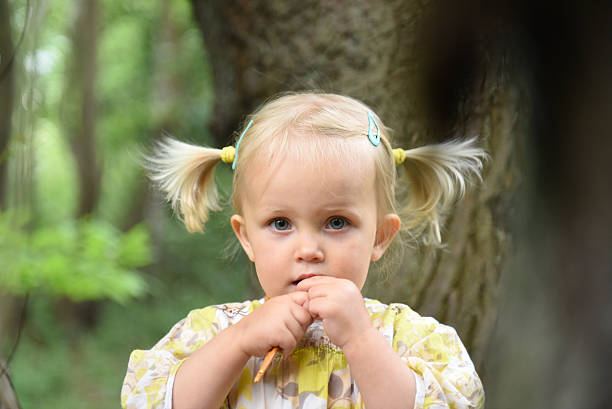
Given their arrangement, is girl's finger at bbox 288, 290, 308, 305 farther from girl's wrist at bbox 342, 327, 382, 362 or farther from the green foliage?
the green foliage

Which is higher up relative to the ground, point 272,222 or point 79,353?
point 272,222

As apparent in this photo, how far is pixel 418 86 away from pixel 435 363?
3.30ft

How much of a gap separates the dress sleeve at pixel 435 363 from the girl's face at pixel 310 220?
0.20 m

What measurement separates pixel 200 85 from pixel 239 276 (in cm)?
235

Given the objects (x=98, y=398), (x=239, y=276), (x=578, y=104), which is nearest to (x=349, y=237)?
(x=578, y=104)

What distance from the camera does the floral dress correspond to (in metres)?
1.61

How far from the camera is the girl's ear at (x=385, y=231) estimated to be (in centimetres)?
180

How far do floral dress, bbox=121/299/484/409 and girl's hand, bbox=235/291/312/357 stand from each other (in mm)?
136

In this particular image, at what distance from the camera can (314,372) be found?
5.54 feet

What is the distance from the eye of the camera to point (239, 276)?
22.0ft

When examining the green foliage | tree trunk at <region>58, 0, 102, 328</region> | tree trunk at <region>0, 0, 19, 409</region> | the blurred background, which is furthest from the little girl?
tree trunk at <region>58, 0, 102, 328</region>

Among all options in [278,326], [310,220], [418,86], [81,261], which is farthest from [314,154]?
[81,261]

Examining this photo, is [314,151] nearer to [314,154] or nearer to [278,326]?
[314,154]

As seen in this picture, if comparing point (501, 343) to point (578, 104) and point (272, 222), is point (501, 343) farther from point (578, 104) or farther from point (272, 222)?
point (272, 222)
